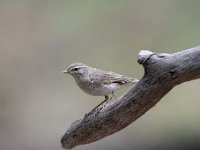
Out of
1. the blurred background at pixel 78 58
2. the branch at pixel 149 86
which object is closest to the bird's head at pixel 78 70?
the branch at pixel 149 86

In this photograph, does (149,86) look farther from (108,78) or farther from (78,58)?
(78,58)

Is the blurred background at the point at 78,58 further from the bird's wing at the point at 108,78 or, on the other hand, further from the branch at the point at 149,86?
the branch at the point at 149,86

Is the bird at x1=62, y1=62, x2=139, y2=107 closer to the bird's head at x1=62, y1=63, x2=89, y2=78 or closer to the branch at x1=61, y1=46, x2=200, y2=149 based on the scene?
the bird's head at x1=62, y1=63, x2=89, y2=78

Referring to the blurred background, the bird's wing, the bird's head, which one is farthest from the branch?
the blurred background

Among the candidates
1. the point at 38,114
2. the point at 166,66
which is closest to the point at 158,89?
the point at 166,66

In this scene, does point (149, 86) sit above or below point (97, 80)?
below

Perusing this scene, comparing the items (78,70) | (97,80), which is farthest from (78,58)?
(97,80)
